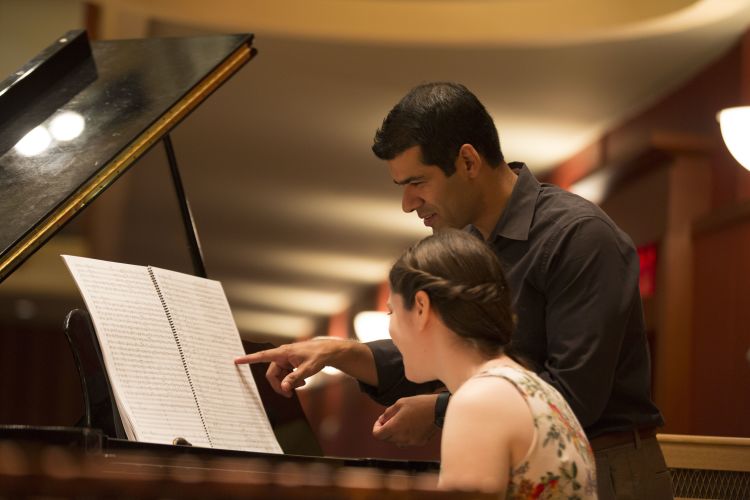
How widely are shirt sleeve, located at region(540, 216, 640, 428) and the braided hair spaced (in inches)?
11.8

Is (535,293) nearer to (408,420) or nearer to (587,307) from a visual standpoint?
(587,307)

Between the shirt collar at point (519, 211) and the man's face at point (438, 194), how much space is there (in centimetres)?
9

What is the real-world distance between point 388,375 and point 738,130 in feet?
10.2

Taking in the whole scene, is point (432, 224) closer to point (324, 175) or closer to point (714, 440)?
point (714, 440)

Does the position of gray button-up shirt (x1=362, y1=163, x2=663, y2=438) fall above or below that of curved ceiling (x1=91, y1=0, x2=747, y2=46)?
below

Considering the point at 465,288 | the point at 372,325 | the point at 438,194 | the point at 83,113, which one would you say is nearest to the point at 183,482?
the point at 465,288

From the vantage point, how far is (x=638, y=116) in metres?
7.66

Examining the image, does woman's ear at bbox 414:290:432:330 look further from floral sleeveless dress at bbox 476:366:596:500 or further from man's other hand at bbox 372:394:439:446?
man's other hand at bbox 372:394:439:446

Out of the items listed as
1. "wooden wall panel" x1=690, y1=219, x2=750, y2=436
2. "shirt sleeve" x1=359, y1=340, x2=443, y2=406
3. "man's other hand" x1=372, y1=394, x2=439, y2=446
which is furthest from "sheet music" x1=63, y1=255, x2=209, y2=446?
"wooden wall panel" x1=690, y1=219, x2=750, y2=436

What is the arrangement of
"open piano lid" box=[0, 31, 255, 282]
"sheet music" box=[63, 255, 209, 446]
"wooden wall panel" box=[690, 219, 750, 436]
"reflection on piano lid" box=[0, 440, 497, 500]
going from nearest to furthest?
"reflection on piano lid" box=[0, 440, 497, 500]
"sheet music" box=[63, 255, 209, 446]
"open piano lid" box=[0, 31, 255, 282]
"wooden wall panel" box=[690, 219, 750, 436]

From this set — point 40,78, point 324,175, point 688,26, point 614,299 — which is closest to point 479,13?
point 688,26

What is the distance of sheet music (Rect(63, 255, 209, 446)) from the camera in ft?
6.21

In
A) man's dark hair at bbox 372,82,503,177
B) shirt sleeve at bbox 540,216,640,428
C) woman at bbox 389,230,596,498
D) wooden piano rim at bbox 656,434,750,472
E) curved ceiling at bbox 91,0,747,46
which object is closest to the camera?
woman at bbox 389,230,596,498

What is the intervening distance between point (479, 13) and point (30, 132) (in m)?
4.74
